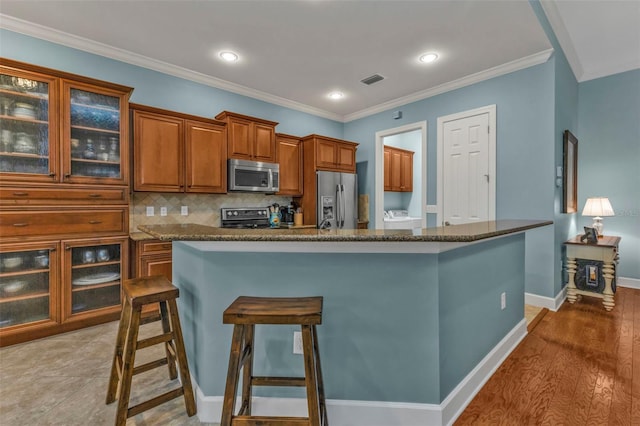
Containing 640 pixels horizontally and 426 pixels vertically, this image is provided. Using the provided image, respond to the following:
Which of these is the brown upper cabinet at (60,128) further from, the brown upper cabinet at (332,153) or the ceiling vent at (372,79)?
the ceiling vent at (372,79)

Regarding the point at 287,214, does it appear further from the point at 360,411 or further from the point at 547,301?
the point at 547,301

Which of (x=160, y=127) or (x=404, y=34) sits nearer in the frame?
(x=404, y=34)

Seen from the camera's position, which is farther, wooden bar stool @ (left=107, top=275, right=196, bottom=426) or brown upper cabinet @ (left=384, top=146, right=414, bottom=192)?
brown upper cabinet @ (left=384, top=146, right=414, bottom=192)

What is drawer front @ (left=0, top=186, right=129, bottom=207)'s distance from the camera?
2.40 meters

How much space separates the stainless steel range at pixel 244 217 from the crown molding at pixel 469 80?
2509mm

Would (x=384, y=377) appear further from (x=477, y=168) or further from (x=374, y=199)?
(x=374, y=199)

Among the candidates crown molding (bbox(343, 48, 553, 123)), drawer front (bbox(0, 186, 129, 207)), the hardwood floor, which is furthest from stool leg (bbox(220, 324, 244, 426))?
crown molding (bbox(343, 48, 553, 123))

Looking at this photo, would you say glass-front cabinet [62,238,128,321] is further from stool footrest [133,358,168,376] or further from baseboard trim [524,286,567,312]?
baseboard trim [524,286,567,312]

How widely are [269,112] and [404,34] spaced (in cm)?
228

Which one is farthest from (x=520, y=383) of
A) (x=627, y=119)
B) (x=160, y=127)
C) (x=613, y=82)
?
(x=613, y=82)

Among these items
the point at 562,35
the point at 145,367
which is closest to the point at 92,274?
the point at 145,367

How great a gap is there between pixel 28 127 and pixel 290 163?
9.31 feet

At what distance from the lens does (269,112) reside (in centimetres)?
445

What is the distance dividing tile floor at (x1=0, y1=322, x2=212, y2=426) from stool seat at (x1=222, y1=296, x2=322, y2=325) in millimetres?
824
